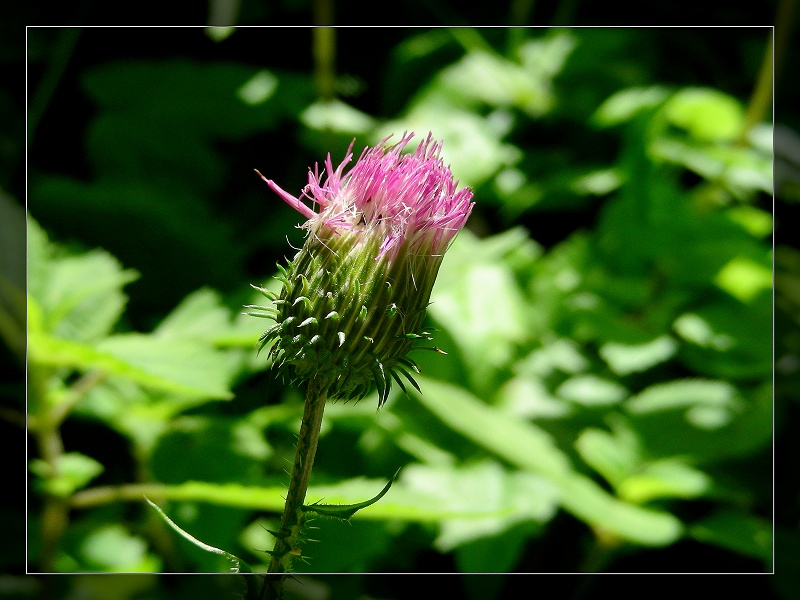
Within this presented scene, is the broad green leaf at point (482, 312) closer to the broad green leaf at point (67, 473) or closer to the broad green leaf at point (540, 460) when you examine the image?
the broad green leaf at point (540, 460)

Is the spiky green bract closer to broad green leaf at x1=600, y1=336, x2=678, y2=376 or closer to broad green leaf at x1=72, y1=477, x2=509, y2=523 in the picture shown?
broad green leaf at x1=72, y1=477, x2=509, y2=523

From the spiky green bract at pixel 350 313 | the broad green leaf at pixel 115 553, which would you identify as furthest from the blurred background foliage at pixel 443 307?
the spiky green bract at pixel 350 313

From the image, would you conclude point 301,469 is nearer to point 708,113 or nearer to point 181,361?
point 181,361

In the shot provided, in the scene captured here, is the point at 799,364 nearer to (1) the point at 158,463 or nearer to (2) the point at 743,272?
(2) the point at 743,272

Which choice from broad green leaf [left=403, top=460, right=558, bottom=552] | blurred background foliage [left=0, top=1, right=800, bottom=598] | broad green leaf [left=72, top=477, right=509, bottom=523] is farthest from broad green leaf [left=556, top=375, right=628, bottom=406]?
broad green leaf [left=72, top=477, right=509, bottom=523]

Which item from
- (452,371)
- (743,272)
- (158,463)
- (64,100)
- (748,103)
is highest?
(748,103)

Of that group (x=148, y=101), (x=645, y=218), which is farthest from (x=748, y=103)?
(x=148, y=101)
